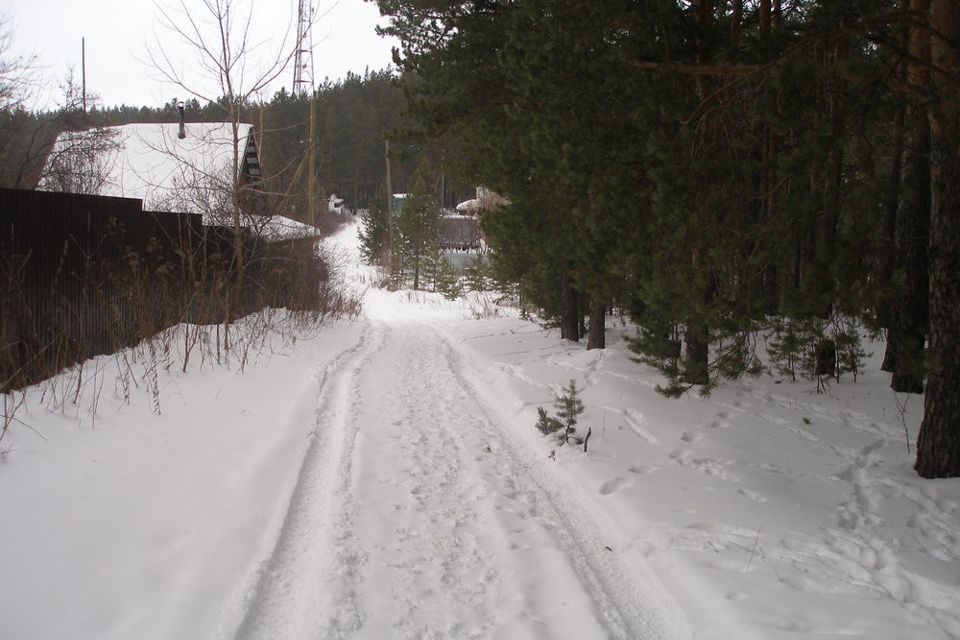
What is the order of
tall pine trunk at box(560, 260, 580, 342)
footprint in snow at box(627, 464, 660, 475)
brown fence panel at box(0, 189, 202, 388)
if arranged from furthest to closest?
tall pine trunk at box(560, 260, 580, 342), brown fence panel at box(0, 189, 202, 388), footprint in snow at box(627, 464, 660, 475)

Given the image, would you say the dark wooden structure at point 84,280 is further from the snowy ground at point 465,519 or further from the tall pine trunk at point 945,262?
the tall pine trunk at point 945,262

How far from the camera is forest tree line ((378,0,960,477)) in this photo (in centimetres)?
492

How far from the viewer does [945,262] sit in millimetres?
4918

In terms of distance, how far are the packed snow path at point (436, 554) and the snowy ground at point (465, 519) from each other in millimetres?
18

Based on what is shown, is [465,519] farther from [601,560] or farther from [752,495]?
[752,495]

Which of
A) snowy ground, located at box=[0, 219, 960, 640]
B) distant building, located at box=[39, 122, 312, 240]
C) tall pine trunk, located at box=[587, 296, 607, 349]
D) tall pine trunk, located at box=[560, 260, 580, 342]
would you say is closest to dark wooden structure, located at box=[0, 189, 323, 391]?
distant building, located at box=[39, 122, 312, 240]

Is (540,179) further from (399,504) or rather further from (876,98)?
(399,504)

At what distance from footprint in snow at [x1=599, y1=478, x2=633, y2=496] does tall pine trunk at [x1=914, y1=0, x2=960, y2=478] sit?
2.47 metres

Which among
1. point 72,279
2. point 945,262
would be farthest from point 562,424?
point 72,279

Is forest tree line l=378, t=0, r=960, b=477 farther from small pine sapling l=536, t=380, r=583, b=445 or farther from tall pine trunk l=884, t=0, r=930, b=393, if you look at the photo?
small pine sapling l=536, t=380, r=583, b=445

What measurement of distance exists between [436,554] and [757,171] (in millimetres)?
4593

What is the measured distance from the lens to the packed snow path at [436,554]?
3.29 metres

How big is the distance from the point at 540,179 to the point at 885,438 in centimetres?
549

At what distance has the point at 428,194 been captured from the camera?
123 ft
